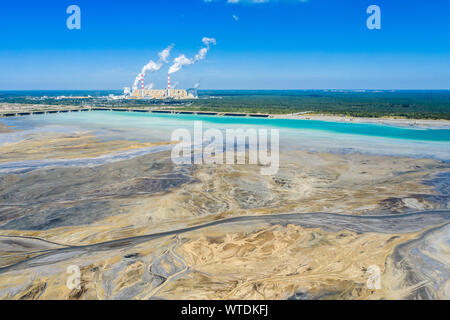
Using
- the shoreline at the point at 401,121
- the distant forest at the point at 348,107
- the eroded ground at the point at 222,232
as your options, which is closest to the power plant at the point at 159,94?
the distant forest at the point at 348,107

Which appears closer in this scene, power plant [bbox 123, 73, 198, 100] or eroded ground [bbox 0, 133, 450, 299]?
eroded ground [bbox 0, 133, 450, 299]

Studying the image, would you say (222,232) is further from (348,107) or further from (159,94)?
(159,94)

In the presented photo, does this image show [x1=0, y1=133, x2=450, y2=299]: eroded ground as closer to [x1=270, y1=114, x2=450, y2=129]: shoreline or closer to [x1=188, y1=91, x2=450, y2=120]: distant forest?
[x1=270, y1=114, x2=450, y2=129]: shoreline

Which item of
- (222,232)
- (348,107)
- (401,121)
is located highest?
(348,107)

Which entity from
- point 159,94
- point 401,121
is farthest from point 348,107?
point 159,94

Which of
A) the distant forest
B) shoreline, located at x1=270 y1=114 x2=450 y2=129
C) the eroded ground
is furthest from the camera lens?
the distant forest

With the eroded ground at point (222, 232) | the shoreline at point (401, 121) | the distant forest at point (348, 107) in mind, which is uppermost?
the distant forest at point (348, 107)

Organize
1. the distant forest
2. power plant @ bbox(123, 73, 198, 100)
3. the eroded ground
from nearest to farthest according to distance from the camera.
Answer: the eroded ground, the distant forest, power plant @ bbox(123, 73, 198, 100)

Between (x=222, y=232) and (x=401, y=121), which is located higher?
(x=401, y=121)

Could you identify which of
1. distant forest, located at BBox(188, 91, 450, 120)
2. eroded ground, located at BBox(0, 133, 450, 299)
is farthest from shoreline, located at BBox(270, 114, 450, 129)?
eroded ground, located at BBox(0, 133, 450, 299)

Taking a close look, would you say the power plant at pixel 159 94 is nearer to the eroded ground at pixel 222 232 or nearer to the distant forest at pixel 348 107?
the distant forest at pixel 348 107

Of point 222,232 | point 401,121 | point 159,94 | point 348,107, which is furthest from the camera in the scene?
point 159,94

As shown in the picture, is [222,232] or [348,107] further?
[348,107]

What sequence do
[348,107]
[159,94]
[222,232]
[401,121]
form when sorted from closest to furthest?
[222,232] < [401,121] < [348,107] < [159,94]
